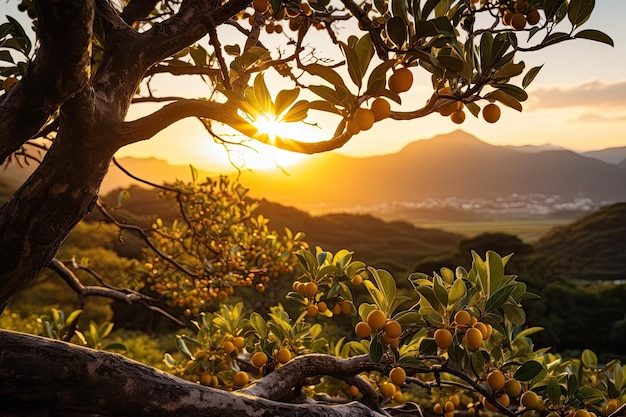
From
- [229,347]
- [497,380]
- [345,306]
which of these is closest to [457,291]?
[497,380]

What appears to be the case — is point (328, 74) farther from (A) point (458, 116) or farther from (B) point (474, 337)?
(B) point (474, 337)

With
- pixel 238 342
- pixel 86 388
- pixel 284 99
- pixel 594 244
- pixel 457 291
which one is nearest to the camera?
pixel 284 99

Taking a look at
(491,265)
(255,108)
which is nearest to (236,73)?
(255,108)

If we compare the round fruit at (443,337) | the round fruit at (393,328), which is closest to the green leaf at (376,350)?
the round fruit at (393,328)

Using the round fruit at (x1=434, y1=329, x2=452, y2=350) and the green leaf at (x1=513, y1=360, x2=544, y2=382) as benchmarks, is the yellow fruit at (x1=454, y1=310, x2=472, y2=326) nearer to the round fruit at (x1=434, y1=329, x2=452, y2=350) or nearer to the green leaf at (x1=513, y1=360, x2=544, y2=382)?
the round fruit at (x1=434, y1=329, x2=452, y2=350)

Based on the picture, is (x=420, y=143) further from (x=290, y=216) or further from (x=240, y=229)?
(x=240, y=229)

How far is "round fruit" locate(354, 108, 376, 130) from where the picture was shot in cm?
133

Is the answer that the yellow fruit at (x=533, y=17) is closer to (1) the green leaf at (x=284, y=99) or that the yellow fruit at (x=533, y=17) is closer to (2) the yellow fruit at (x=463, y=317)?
(1) the green leaf at (x=284, y=99)

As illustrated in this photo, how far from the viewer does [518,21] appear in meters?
1.65

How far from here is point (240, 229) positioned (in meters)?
4.16

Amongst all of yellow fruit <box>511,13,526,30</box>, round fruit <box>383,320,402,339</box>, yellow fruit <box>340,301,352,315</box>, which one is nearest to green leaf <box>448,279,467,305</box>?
round fruit <box>383,320,402,339</box>

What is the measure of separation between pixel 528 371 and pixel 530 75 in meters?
1.16

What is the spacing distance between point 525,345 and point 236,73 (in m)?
1.98

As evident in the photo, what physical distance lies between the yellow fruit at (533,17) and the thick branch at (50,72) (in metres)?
1.46
